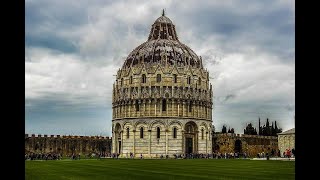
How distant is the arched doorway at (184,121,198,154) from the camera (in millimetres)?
89500

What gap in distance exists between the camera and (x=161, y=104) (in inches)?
3467

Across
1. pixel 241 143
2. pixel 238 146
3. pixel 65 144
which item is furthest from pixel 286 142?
pixel 65 144

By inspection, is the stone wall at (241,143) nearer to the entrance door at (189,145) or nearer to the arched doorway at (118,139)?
the entrance door at (189,145)

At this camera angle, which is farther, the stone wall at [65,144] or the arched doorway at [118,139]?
the arched doorway at [118,139]

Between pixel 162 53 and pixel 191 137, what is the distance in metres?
16.7

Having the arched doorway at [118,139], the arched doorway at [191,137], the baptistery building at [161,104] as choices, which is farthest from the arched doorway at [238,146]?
the arched doorway at [118,139]

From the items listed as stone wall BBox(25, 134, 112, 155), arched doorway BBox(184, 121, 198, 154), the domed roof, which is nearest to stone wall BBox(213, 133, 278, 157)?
arched doorway BBox(184, 121, 198, 154)

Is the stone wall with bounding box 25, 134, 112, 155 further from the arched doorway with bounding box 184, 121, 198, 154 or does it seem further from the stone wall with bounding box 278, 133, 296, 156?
the stone wall with bounding box 278, 133, 296, 156

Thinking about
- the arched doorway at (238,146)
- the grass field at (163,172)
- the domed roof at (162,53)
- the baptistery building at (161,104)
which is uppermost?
the domed roof at (162,53)

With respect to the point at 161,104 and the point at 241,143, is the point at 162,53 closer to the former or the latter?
the point at 161,104

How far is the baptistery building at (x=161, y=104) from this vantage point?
288 ft
